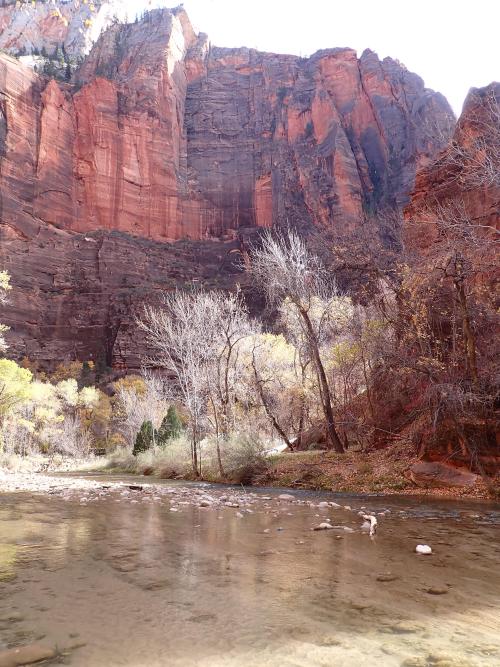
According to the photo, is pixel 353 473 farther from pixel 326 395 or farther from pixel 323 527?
pixel 323 527

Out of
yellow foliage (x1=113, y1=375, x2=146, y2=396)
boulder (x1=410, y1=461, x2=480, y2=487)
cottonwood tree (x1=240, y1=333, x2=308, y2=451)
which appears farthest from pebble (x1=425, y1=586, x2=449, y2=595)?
yellow foliage (x1=113, y1=375, x2=146, y2=396)

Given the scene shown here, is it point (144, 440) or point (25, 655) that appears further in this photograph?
point (144, 440)

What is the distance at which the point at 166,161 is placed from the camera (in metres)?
94.8

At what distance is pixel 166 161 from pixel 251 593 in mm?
98804

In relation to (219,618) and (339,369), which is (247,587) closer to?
(219,618)

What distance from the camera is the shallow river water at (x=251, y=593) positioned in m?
3.12

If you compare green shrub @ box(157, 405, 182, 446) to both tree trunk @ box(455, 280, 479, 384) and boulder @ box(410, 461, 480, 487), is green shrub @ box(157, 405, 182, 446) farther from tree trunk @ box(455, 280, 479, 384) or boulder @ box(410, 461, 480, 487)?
tree trunk @ box(455, 280, 479, 384)

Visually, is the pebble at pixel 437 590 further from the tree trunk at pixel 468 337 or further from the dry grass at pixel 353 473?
the tree trunk at pixel 468 337

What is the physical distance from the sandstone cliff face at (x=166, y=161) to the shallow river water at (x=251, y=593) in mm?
72894

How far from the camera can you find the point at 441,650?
10.3 feet

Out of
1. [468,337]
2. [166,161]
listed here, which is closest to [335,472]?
[468,337]

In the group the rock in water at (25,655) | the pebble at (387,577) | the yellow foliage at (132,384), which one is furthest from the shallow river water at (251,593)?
the yellow foliage at (132,384)

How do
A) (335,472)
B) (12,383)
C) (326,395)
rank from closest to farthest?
(335,472), (326,395), (12,383)

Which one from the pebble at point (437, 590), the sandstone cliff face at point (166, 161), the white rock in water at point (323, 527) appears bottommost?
the white rock in water at point (323, 527)
